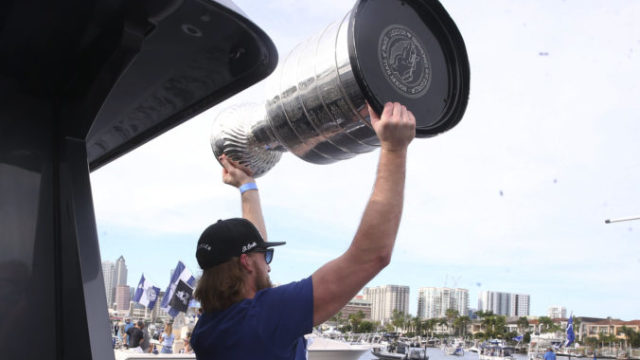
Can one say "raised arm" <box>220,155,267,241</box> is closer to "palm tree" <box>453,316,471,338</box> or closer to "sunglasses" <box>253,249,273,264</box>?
"sunglasses" <box>253,249,273,264</box>

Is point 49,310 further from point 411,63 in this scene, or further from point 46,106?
point 411,63

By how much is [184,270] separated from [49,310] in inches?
703

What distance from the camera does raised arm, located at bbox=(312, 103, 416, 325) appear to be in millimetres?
1792

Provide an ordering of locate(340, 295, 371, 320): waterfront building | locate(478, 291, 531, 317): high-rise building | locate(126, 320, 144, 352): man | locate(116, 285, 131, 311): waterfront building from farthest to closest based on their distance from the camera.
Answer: locate(478, 291, 531, 317): high-rise building, locate(340, 295, 371, 320): waterfront building, locate(116, 285, 131, 311): waterfront building, locate(126, 320, 144, 352): man

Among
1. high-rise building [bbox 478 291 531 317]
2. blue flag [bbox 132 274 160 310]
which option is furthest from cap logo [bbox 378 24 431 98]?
high-rise building [bbox 478 291 531 317]

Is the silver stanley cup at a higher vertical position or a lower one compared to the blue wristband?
higher

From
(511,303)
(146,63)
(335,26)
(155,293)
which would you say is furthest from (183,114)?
(511,303)

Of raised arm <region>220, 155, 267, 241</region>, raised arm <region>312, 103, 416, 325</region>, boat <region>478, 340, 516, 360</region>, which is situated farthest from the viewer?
boat <region>478, 340, 516, 360</region>

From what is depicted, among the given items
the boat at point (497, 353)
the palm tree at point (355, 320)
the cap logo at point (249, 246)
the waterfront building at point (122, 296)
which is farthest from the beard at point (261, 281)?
the waterfront building at point (122, 296)

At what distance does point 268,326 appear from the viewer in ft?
6.02

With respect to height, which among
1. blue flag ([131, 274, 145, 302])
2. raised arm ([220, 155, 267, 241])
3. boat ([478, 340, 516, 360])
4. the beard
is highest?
raised arm ([220, 155, 267, 241])

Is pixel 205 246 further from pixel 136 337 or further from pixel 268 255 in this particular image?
pixel 136 337

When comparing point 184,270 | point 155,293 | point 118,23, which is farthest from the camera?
point 155,293

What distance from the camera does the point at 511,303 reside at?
7815 inches
